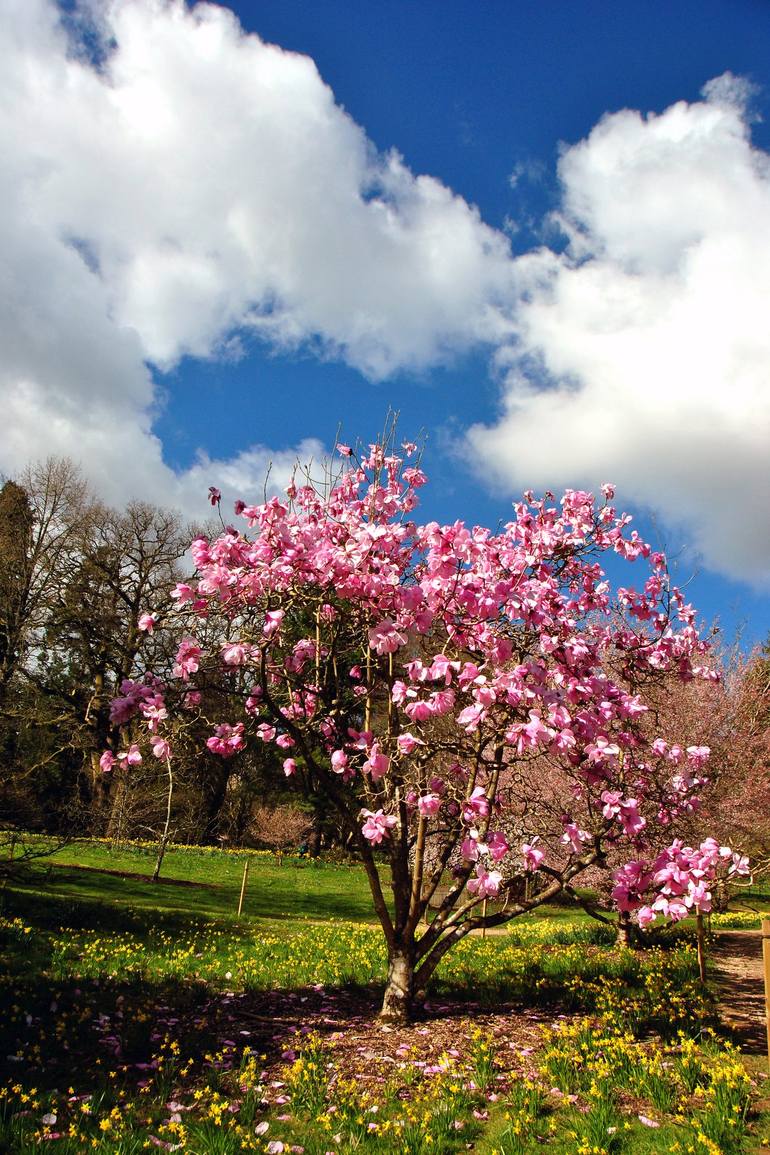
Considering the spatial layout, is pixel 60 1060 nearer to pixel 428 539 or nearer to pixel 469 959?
pixel 428 539

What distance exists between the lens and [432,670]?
172 inches

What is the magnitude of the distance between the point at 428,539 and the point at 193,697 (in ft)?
7.63

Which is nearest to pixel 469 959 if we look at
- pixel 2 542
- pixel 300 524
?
pixel 300 524

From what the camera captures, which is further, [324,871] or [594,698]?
[324,871]

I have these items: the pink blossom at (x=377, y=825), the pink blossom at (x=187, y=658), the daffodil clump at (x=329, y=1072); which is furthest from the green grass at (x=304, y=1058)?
the pink blossom at (x=187, y=658)

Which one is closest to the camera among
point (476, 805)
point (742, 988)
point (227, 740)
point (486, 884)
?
point (486, 884)

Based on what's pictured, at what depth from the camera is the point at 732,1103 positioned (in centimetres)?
386

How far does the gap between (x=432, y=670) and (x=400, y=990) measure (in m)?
2.96

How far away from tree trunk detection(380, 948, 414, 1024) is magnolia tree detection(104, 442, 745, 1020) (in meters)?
0.01

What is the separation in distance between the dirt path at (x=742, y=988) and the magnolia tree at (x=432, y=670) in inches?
64.6

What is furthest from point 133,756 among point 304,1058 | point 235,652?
point 304,1058

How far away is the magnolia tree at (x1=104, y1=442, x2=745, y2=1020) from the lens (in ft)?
14.7

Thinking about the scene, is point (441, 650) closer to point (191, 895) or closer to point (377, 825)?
point (377, 825)

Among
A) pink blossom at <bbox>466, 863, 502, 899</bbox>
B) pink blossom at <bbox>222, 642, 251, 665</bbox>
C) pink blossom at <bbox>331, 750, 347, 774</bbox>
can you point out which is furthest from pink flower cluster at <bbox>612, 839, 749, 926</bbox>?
pink blossom at <bbox>222, 642, 251, 665</bbox>
